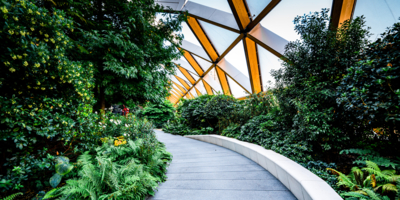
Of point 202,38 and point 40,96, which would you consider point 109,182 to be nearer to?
point 40,96

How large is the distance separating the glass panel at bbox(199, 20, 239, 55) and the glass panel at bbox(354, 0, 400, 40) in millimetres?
5182

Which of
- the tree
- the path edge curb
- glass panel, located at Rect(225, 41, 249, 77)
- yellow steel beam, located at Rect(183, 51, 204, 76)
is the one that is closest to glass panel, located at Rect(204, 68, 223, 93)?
yellow steel beam, located at Rect(183, 51, 204, 76)

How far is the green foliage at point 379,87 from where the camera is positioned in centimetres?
220

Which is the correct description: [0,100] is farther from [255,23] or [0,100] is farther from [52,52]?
[255,23]

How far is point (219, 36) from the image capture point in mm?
10000

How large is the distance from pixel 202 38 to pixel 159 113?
8233 millimetres

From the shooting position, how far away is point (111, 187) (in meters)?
2.09

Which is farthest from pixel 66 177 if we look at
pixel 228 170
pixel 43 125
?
pixel 228 170

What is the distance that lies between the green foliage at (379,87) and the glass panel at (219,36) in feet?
23.0

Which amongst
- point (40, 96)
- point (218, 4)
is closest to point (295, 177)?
point (40, 96)

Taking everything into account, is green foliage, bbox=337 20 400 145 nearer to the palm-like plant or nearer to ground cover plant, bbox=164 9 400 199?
→ ground cover plant, bbox=164 9 400 199

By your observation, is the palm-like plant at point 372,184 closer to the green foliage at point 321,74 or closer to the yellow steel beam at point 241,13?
the green foliage at point 321,74

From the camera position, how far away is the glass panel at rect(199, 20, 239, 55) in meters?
9.22

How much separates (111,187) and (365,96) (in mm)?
4164
